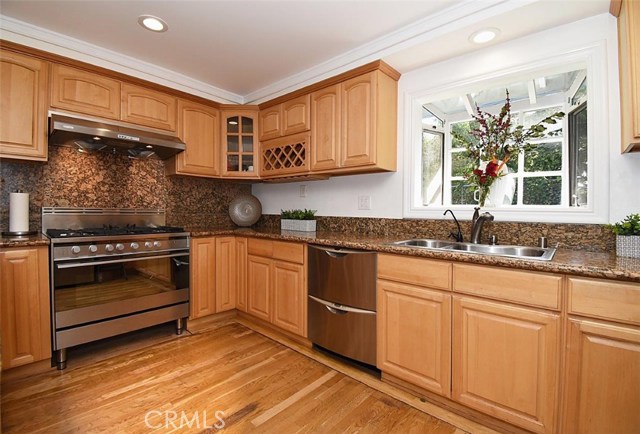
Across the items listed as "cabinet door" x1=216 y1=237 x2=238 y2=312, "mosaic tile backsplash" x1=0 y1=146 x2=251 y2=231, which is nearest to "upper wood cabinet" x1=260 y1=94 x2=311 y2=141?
"mosaic tile backsplash" x1=0 y1=146 x2=251 y2=231

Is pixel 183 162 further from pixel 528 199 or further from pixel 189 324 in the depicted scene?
pixel 528 199

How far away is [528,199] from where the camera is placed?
238cm

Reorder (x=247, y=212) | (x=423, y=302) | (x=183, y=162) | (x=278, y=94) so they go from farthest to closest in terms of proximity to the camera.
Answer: (x=247, y=212), (x=278, y=94), (x=183, y=162), (x=423, y=302)

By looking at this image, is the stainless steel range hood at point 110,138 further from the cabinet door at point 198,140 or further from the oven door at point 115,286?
the oven door at point 115,286

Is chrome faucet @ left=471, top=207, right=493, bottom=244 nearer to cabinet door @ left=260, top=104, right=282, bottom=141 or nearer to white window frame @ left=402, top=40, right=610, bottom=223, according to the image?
white window frame @ left=402, top=40, right=610, bottom=223

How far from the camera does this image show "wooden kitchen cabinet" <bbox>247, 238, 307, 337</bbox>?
2.40 m

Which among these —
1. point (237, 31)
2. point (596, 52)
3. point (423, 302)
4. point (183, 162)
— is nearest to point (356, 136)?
point (237, 31)

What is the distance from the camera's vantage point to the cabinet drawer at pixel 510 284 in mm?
1332

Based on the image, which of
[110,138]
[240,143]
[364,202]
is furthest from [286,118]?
[110,138]

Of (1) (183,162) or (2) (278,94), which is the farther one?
(2) (278,94)

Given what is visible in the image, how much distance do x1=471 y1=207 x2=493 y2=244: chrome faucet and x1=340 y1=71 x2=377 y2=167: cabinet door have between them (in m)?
0.80

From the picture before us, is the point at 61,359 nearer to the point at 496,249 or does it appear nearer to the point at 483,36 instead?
the point at 496,249

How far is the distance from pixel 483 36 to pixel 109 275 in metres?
3.10

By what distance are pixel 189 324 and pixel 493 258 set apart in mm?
2531
